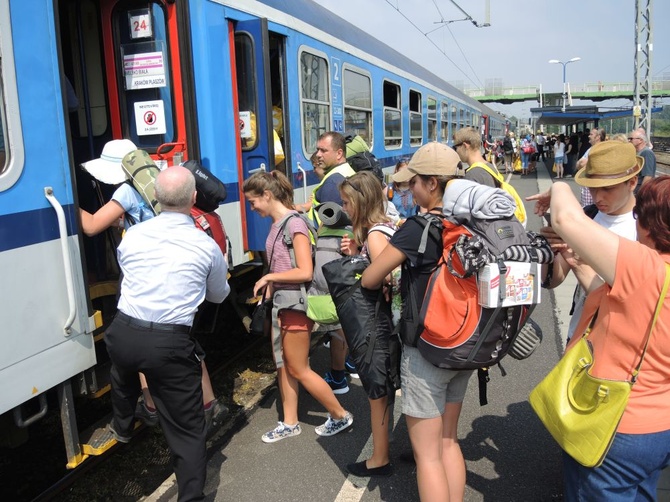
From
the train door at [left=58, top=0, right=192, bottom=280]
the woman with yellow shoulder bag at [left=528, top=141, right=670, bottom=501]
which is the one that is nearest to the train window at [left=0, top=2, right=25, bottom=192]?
the train door at [left=58, top=0, right=192, bottom=280]

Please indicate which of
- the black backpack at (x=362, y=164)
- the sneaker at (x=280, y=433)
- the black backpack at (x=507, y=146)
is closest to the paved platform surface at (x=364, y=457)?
the sneaker at (x=280, y=433)

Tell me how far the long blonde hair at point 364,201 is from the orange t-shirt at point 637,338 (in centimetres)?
141

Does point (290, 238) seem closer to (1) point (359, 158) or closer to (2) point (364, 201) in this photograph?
(2) point (364, 201)

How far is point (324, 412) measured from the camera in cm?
434

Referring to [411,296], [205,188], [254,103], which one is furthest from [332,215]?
[254,103]

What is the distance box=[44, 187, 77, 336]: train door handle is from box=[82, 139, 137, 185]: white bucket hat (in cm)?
59

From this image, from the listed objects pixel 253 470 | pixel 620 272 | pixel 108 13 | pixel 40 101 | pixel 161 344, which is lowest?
pixel 253 470

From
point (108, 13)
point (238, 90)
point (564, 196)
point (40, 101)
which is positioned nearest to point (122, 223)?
point (40, 101)

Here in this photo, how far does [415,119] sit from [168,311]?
9.57m

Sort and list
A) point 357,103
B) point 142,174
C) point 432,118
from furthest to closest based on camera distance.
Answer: point 432,118 < point 357,103 < point 142,174

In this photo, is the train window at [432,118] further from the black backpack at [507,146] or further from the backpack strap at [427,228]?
the black backpack at [507,146]

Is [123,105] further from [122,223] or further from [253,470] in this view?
[253,470]

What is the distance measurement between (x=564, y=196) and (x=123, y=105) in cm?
311

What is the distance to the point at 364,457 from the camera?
3.71 metres
